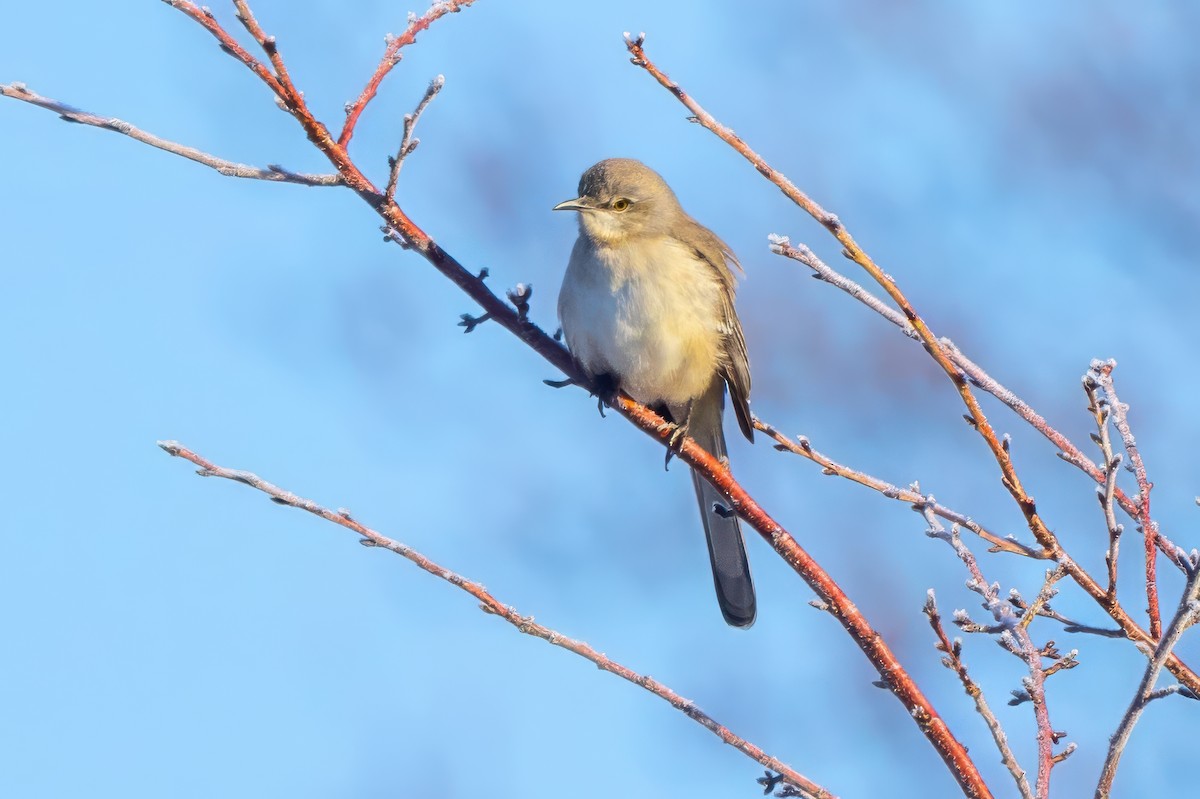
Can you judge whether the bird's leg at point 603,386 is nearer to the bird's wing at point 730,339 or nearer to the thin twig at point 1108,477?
the bird's wing at point 730,339

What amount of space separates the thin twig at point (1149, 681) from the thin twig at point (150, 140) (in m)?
1.93

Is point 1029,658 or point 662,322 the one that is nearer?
point 1029,658

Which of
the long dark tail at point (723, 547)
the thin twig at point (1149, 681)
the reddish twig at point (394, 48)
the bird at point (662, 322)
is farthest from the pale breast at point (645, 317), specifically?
the thin twig at point (1149, 681)

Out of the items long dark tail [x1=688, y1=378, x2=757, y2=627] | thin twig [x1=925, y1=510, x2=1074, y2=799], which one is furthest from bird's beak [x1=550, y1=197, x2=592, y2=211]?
thin twig [x1=925, y1=510, x2=1074, y2=799]

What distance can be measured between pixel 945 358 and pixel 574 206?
3.46m

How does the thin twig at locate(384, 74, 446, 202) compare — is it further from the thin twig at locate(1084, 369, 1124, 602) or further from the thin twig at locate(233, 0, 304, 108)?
the thin twig at locate(1084, 369, 1124, 602)

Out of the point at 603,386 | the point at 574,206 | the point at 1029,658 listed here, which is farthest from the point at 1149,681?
the point at 574,206

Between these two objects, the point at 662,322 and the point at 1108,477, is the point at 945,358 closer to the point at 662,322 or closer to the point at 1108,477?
the point at 1108,477

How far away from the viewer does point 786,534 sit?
3102mm

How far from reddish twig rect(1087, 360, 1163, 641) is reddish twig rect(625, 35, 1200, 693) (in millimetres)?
49

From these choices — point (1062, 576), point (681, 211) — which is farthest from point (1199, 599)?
point (681, 211)

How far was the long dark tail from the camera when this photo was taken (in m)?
5.46

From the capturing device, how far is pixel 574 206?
5742 mm

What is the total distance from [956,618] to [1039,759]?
29 cm
